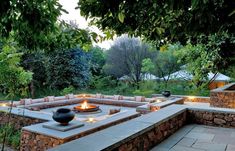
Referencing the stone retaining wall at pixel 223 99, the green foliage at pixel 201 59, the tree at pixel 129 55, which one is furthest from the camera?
the tree at pixel 129 55

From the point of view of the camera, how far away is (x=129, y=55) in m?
19.3

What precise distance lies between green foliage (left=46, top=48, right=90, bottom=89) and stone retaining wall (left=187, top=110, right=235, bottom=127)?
12158 mm

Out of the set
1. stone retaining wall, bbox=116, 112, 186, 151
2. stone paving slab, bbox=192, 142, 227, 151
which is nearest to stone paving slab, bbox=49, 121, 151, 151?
stone retaining wall, bbox=116, 112, 186, 151

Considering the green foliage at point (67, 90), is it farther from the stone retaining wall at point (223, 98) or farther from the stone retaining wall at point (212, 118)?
the stone retaining wall at point (212, 118)

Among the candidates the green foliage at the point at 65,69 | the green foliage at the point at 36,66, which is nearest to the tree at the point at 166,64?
the green foliage at the point at 65,69

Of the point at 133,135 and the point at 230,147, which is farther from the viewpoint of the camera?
the point at 230,147

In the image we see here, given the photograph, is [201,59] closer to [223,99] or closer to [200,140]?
[223,99]

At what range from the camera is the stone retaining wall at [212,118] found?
5.35 m

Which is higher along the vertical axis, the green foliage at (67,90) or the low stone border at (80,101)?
the green foliage at (67,90)

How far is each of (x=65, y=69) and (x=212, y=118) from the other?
41.8 feet

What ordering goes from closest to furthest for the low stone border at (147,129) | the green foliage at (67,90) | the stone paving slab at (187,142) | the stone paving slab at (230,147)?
the low stone border at (147,129) → the stone paving slab at (230,147) → the stone paving slab at (187,142) → the green foliage at (67,90)

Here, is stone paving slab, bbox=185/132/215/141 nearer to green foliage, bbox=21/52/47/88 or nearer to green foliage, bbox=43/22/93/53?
green foliage, bbox=43/22/93/53

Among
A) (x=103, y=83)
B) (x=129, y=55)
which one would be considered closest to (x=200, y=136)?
(x=129, y=55)

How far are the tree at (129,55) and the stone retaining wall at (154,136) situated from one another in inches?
551
